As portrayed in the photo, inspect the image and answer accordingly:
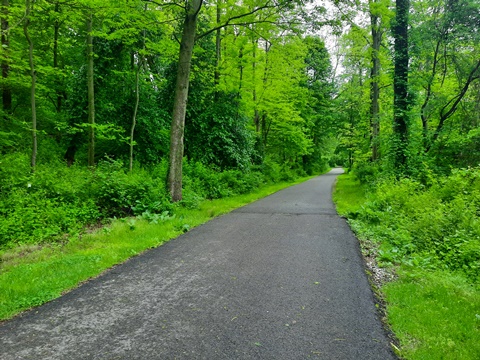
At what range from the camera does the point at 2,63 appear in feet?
34.8

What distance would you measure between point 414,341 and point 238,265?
8.69ft

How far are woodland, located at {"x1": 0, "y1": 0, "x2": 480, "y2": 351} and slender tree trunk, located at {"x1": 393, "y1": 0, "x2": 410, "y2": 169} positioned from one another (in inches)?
2.5

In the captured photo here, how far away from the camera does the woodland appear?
6.59m

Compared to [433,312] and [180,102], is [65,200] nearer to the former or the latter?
[180,102]

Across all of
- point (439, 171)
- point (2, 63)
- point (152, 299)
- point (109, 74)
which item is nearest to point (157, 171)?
point (109, 74)

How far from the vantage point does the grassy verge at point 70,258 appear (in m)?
3.61

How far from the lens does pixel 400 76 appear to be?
12.2 metres

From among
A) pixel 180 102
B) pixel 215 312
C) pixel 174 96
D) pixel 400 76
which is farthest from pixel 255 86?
pixel 215 312

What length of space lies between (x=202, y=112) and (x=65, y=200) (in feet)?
30.0

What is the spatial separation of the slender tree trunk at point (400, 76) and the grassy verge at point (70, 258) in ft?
31.0

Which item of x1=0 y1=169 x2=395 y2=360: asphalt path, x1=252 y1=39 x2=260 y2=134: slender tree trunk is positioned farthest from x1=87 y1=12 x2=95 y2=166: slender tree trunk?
x1=252 y1=39 x2=260 y2=134: slender tree trunk

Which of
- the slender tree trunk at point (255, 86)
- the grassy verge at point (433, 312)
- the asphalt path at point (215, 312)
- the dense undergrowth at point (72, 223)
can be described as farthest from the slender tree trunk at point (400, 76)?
the grassy verge at point (433, 312)

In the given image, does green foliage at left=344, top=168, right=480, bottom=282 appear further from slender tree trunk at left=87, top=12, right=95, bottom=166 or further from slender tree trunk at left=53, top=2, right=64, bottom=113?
slender tree trunk at left=53, top=2, right=64, bottom=113

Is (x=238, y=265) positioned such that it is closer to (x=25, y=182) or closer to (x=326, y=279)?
(x=326, y=279)
